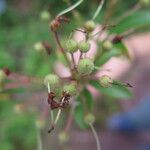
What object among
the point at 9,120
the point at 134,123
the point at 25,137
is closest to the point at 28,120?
the point at 9,120

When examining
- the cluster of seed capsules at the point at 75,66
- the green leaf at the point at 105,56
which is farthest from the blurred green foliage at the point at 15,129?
the cluster of seed capsules at the point at 75,66

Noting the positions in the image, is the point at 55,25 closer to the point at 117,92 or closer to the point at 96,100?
the point at 117,92

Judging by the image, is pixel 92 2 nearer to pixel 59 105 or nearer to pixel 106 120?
pixel 106 120

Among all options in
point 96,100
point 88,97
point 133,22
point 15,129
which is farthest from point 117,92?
point 96,100

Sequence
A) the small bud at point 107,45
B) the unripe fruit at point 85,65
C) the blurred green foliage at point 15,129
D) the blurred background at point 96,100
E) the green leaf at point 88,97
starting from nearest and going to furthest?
the unripe fruit at point 85,65 < the small bud at point 107,45 < the green leaf at point 88,97 < the blurred green foliage at point 15,129 < the blurred background at point 96,100

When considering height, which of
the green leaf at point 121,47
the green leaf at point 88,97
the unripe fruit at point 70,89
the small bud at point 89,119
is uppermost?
the green leaf at point 121,47

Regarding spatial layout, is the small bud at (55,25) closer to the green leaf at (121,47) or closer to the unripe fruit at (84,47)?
the unripe fruit at (84,47)
